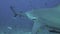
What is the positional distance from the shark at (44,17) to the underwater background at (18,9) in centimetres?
5

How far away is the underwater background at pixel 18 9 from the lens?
2.36 m

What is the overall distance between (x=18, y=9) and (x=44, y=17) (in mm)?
351

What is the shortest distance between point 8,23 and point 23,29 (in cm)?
21

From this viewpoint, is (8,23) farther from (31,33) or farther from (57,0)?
(57,0)

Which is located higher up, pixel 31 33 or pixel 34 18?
pixel 34 18

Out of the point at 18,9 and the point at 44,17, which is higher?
the point at 18,9

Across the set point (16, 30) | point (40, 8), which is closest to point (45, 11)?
point (40, 8)

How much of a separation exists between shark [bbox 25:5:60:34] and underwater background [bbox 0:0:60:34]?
48 mm

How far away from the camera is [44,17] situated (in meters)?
2.34

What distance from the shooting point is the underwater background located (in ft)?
7.74

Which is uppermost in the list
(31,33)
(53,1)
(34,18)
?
(53,1)

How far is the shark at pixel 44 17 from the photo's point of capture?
2.30 meters

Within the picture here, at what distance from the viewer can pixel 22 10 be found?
93.3 inches

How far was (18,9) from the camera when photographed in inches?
93.6
